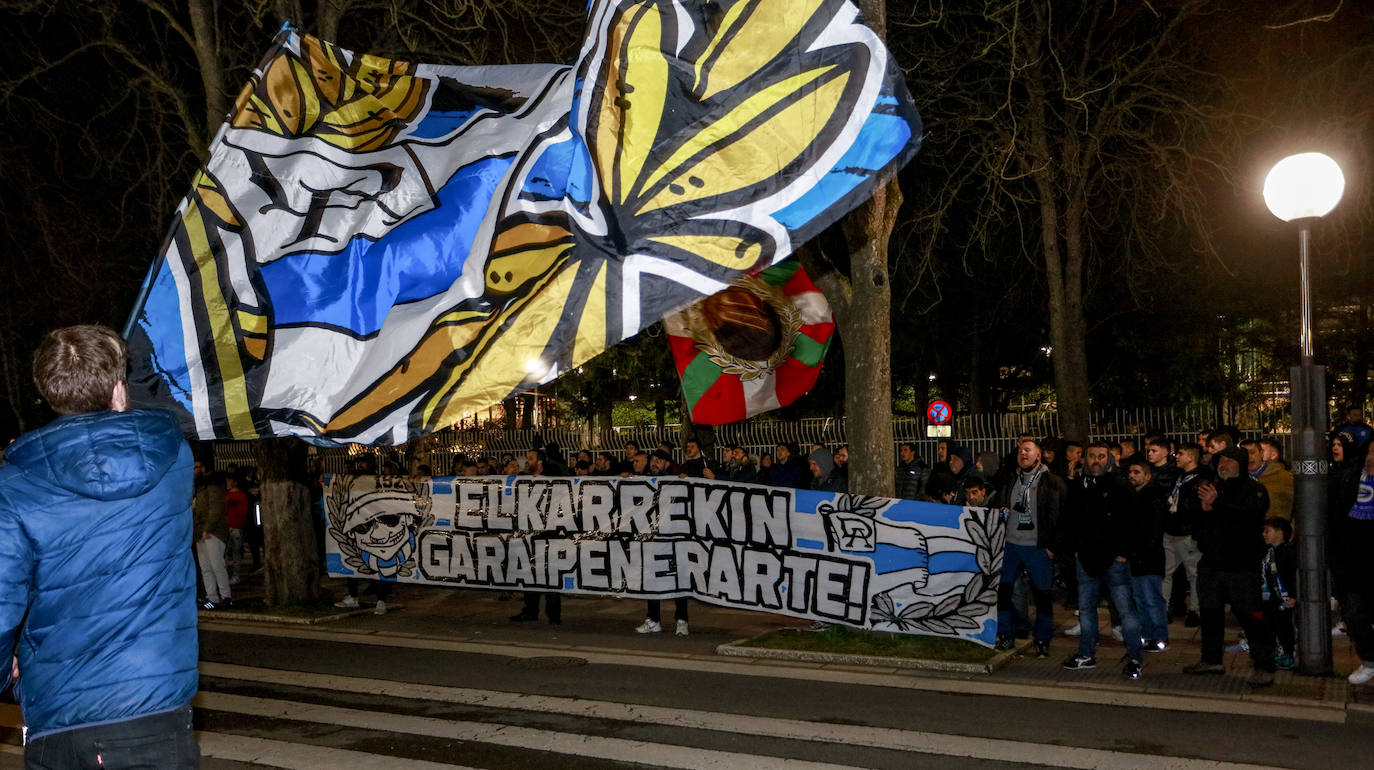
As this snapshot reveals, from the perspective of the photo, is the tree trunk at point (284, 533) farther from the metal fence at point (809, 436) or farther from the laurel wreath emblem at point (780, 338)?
the laurel wreath emblem at point (780, 338)

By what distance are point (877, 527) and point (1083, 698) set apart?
2.73 metres

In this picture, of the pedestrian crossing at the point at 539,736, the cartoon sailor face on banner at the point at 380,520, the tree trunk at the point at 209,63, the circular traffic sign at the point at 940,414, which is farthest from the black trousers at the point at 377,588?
the circular traffic sign at the point at 940,414

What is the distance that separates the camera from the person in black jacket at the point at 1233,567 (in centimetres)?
925

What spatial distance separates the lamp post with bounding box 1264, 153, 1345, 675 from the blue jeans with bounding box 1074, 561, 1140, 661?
143 cm

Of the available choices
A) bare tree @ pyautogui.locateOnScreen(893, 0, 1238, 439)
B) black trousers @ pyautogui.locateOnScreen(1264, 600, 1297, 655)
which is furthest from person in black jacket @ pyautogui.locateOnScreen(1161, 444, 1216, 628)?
bare tree @ pyautogui.locateOnScreen(893, 0, 1238, 439)

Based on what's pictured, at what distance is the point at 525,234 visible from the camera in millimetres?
6539

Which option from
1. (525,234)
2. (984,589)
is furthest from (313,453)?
(525,234)

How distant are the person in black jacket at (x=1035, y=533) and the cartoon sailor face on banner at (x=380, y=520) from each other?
7.44 m

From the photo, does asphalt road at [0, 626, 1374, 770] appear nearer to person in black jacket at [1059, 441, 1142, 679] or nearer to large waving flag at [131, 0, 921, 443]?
person in black jacket at [1059, 441, 1142, 679]

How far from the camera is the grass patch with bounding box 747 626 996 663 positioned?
402 inches

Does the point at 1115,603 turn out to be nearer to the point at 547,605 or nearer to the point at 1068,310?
the point at 547,605

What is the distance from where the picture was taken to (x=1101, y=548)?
378 inches

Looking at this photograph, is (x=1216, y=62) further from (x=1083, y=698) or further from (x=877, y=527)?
(x=1083, y=698)

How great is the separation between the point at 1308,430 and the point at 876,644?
4.28 metres
